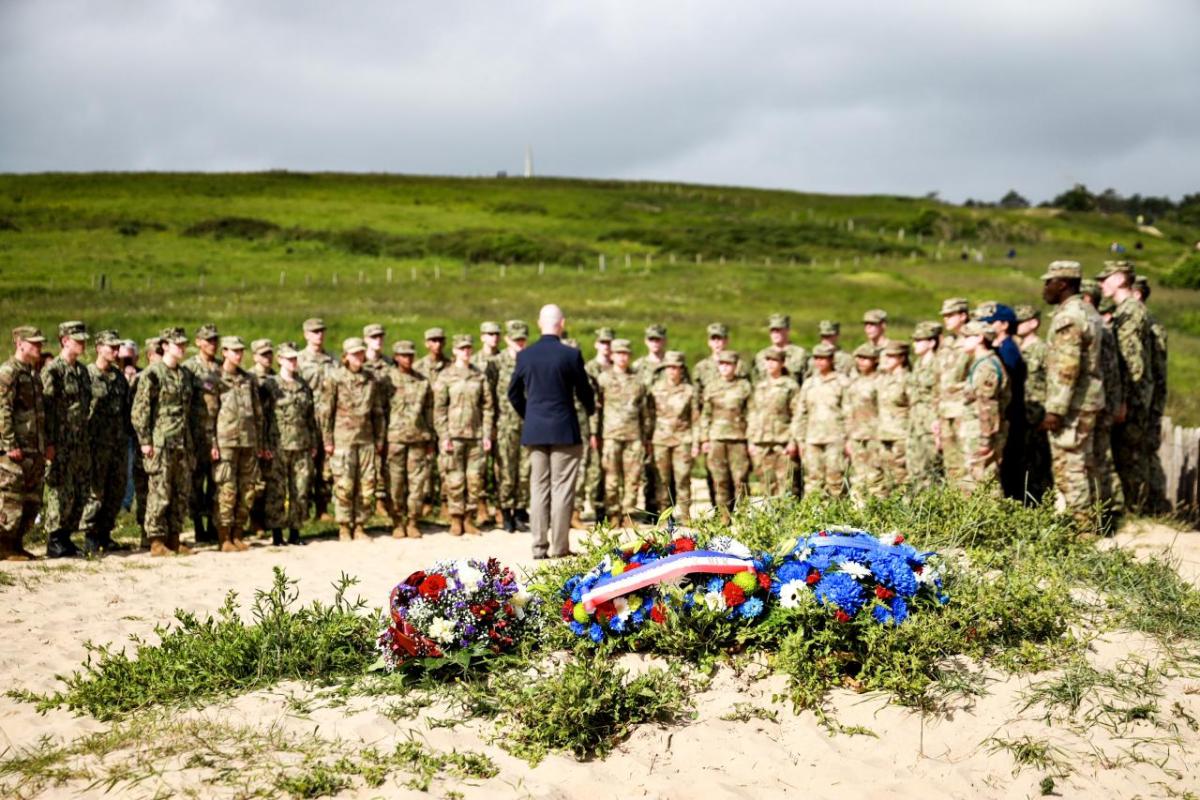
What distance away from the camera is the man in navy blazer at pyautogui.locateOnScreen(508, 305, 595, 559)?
932 cm

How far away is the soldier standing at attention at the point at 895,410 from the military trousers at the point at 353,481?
5.75m

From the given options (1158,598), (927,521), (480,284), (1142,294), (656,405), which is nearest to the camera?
(1158,598)

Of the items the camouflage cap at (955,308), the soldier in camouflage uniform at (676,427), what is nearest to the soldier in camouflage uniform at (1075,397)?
the camouflage cap at (955,308)

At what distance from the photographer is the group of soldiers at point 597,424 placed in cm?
939

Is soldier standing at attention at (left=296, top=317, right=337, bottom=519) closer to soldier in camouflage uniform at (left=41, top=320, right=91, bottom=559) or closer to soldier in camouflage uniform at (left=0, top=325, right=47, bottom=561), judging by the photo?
soldier in camouflage uniform at (left=41, top=320, right=91, bottom=559)

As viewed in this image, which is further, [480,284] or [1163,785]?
[480,284]

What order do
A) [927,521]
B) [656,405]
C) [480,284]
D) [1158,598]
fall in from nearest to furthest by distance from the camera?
[1158,598] → [927,521] → [656,405] → [480,284]

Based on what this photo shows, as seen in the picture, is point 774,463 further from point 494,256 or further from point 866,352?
point 494,256

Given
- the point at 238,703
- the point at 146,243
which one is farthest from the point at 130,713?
the point at 146,243

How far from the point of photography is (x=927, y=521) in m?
7.60

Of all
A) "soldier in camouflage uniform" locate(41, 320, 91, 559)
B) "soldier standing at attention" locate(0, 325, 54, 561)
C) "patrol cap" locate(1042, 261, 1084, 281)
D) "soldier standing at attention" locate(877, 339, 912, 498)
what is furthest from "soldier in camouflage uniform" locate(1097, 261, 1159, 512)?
"soldier standing at attention" locate(0, 325, 54, 561)

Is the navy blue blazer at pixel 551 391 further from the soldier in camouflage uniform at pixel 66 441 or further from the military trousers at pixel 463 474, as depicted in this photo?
the soldier in camouflage uniform at pixel 66 441

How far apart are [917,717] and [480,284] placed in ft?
115

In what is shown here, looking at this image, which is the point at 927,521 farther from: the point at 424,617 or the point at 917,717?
the point at 424,617
